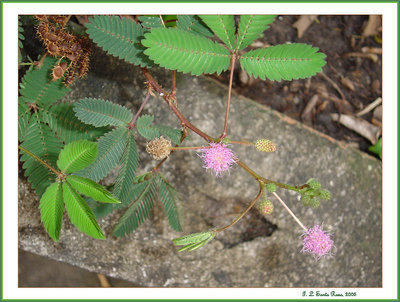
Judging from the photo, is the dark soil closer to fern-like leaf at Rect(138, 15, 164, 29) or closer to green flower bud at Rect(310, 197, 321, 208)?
fern-like leaf at Rect(138, 15, 164, 29)

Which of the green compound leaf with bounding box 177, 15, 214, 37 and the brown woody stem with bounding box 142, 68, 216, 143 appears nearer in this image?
the brown woody stem with bounding box 142, 68, 216, 143

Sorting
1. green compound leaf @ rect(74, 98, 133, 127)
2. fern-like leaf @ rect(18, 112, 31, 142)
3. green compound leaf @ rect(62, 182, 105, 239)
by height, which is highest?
green compound leaf @ rect(74, 98, 133, 127)

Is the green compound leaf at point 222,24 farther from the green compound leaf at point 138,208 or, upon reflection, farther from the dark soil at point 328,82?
the dark soil at point 328,82

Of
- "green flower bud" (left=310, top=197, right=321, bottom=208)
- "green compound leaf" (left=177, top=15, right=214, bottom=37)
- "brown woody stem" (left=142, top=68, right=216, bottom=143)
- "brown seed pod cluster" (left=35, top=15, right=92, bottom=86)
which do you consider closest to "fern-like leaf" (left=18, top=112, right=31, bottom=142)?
"brown seed pod cluster" (left=35, top=15, right=92, bottom=86)

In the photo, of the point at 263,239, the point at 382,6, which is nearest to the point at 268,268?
the point at 263,239

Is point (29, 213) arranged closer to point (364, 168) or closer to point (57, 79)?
point (57, 79)

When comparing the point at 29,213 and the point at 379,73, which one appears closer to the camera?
the point at 29,213

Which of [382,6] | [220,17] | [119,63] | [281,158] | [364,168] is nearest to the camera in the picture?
[220,17]
